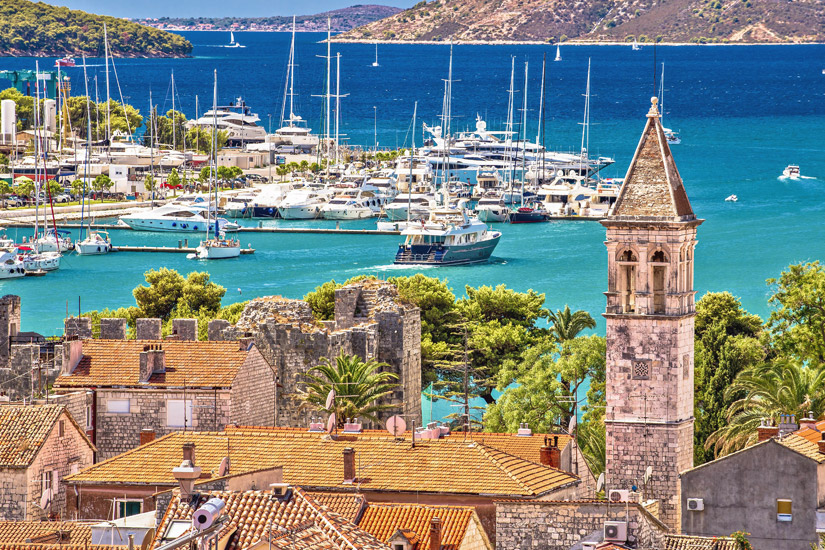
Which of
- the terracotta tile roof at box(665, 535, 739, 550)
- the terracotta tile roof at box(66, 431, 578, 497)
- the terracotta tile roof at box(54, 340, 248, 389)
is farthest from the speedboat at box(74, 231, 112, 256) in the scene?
the terracotta tile roof at box(665, 535, 739, 550)

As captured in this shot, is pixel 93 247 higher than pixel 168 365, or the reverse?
pixel 93 247

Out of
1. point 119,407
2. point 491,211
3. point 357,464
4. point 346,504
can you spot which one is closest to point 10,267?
point 491,211

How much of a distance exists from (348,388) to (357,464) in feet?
34.1

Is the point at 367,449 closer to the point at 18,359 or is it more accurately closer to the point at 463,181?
the point at 18,359

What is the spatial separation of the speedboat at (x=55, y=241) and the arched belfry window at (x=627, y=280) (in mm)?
79367

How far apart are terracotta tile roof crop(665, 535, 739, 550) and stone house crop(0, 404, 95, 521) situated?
12.0 meters

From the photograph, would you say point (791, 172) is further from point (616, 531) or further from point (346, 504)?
point (616, 531)

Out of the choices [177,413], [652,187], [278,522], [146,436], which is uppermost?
[652,187]

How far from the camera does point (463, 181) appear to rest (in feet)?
487

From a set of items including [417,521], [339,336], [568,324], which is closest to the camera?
[417,521]

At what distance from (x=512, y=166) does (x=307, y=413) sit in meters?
108

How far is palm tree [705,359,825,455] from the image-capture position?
122 feet

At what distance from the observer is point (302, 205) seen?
134125mm

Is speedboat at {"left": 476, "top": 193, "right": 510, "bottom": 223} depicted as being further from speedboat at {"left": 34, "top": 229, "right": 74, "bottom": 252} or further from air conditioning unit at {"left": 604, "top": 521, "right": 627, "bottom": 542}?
air conditioning unit at {"left": 604, "top": 521, "right": 627, "bottom": 542}
